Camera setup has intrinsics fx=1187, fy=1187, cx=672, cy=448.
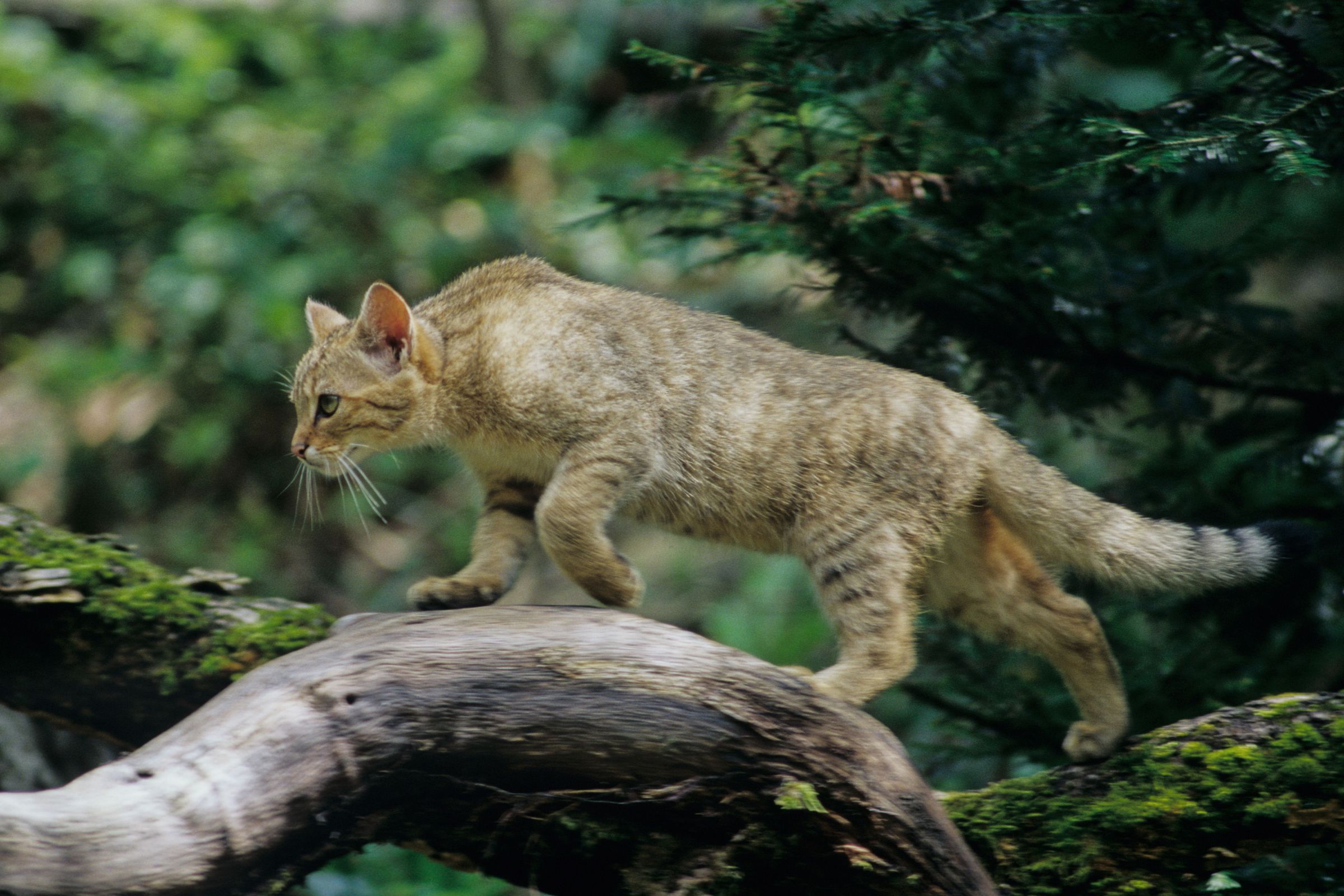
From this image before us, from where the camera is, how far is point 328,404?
4.54 m

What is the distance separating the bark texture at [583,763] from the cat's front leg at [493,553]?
659 mm

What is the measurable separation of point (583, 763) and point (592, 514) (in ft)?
2.97

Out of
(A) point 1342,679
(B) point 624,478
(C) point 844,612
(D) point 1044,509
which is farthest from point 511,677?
(A) point 1342,679

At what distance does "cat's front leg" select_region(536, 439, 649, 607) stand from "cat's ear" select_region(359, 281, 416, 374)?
2.63 ft

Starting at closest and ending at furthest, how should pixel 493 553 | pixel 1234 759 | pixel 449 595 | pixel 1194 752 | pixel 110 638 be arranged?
pixel 1234 759 < pixel 1194 752 < pixel 110 638 < pixel 449 595 < pixel 493 553

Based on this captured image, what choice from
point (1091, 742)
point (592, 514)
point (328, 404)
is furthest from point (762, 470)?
point (328, 404)

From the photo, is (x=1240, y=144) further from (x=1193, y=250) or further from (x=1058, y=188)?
(x=1193, y=250)

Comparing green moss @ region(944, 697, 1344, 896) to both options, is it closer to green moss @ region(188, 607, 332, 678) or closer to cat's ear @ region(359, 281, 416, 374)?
green moss @ region(188, 607, 332, 678)

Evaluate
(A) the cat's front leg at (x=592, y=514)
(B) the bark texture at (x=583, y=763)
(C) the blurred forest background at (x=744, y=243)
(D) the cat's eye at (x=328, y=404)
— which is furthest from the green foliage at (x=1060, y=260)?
(B) the bark texture at (x=583, y=763)

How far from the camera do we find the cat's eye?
4516 mm

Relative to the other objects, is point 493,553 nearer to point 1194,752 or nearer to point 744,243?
point 744,243

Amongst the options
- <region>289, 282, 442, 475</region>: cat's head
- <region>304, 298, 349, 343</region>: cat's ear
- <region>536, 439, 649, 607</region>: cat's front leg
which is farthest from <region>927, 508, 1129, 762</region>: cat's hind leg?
<region>304, 298, 349, 343</region>: cat's ear

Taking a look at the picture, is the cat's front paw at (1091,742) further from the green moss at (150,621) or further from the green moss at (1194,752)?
the green moss at (150,621)

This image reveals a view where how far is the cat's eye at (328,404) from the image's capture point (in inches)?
178
